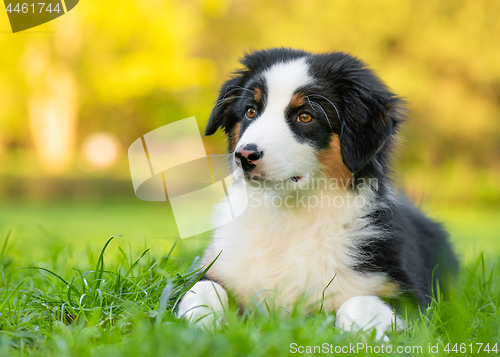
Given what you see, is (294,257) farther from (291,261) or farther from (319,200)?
(319,200)

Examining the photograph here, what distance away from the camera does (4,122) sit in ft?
58.8

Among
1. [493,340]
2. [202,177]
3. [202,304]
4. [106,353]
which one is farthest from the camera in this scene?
[202,177]

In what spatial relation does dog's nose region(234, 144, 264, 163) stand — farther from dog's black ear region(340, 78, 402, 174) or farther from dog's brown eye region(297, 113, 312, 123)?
dog's black ear region(340, 78, 402, 174)

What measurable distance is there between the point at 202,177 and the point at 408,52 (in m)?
14.7

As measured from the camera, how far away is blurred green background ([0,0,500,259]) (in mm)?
14906

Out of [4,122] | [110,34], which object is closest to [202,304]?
[110,34]

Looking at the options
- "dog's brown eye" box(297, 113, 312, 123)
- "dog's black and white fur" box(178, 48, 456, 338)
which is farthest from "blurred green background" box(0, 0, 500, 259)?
"dog's brown eye" box(297, 113, 312, 123)

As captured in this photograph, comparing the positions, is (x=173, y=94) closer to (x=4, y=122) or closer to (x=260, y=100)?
(x=4, y=122)

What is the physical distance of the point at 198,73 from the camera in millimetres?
15523

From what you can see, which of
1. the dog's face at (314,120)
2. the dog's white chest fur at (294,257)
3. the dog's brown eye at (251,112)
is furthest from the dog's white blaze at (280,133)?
the dog's white chest fur at (294,257)

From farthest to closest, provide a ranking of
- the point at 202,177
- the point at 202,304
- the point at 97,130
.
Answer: the point at 97,130, the point at 202,177, the point at 202,304

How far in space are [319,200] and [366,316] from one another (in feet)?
2.41

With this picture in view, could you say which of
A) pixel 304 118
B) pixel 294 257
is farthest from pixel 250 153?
pixel 294 257

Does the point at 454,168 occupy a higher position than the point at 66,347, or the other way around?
the point at 66,347
